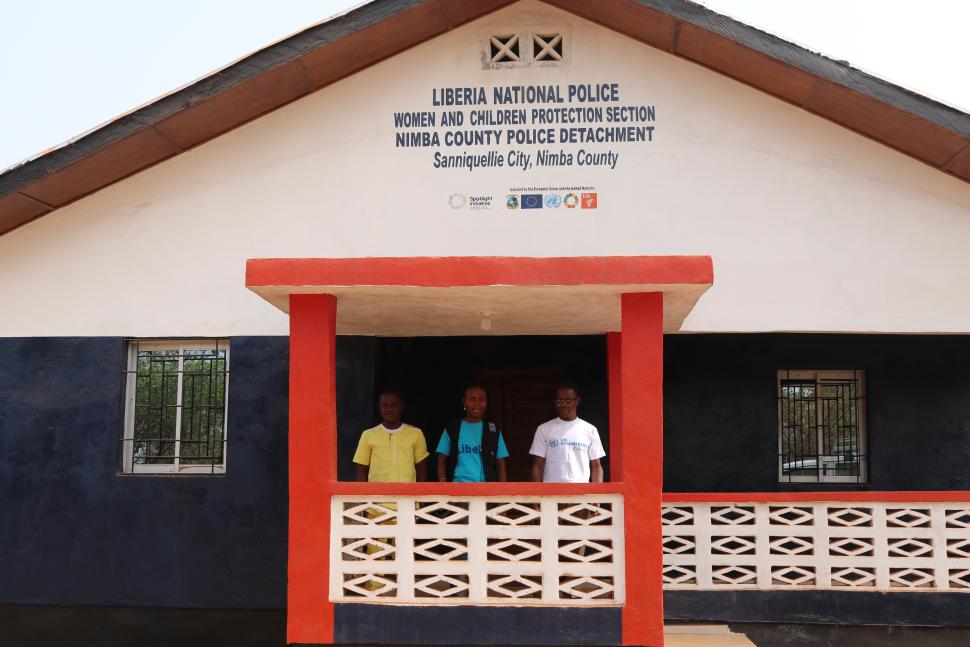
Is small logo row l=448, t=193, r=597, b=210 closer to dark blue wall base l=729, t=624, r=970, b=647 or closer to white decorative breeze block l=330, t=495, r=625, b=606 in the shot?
white decorative breeze block l=330, t=495, r=625, b=606

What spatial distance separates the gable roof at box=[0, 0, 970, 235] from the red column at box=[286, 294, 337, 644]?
2.52 m

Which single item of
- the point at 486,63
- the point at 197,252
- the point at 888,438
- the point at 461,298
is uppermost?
the point at 486,63

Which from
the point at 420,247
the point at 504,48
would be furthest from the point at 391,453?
the point at 504,48

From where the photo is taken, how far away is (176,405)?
7.69 metres

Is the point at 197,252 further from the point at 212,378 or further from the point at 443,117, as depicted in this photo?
the point at 443,117

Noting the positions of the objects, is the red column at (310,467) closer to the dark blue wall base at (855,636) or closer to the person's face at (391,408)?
the person's face at (391,408)

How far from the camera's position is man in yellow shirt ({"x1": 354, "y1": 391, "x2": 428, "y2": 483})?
6.36m

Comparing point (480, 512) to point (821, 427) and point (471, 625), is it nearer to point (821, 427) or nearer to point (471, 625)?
point (471, 625)

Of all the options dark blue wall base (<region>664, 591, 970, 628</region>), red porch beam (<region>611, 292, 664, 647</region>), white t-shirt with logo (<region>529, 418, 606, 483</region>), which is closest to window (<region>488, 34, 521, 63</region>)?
red porch beam (<region>611, 292, 664, 647</region>)

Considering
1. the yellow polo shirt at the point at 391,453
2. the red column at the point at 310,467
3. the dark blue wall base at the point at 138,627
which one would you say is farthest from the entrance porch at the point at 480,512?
the dark blue wall base at the point at 138,627

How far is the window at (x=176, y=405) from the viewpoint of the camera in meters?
7.65

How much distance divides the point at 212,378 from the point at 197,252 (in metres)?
1.11

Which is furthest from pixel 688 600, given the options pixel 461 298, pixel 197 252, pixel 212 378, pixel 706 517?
pixel 197 252

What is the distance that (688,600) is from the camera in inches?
282
